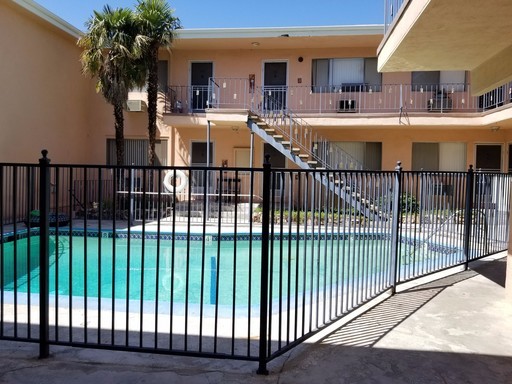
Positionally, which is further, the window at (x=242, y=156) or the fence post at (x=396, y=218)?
the window at (x=242, y=156)

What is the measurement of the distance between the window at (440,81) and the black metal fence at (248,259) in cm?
830

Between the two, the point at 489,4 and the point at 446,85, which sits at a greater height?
the point at 446,85

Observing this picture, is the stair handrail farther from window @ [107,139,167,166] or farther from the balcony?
the balcony

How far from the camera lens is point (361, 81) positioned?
1554 cm

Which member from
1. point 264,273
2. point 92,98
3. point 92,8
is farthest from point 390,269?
point 92,98

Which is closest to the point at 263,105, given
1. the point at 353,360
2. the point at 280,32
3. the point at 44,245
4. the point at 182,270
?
the point at 280,32

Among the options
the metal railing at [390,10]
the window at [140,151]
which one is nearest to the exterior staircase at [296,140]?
the window at [140,151]

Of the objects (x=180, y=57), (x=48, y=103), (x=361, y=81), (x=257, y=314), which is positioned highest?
(x=180, y=57)

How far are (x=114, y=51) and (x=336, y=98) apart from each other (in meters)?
8.11

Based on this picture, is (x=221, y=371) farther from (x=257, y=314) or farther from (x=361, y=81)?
(x=361, y=81)

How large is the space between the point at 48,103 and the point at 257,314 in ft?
42.4

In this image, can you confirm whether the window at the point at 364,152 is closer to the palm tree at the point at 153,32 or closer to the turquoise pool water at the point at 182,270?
the turquoise pool water at the point at 182,270

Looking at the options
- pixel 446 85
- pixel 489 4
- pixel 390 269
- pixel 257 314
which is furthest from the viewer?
pixel 446 85

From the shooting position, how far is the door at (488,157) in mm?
15109
